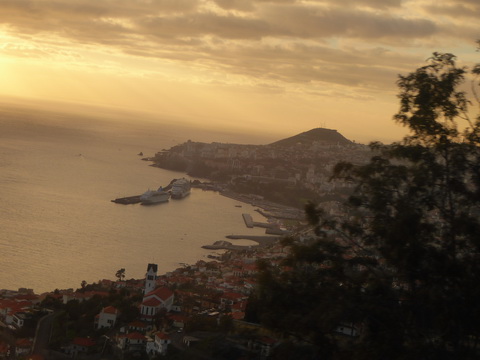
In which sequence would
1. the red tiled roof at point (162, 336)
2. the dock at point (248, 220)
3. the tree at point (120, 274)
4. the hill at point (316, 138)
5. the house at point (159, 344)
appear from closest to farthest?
the house at point (159, 344)
the red tiled roof at point (162, 336)
the tree at point (120, 274)
the dock at point (248, 220)
the hill at point (316, 138)

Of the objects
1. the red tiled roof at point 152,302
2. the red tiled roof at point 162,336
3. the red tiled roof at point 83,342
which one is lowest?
the red tiled roof at point 83,342

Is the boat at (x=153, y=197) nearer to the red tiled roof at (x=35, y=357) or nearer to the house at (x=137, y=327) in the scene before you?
the house at (x=137, y=327)

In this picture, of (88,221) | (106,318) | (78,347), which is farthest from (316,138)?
(78,347)

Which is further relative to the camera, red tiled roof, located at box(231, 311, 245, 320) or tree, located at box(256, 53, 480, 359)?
red tiled roof, located at box(231, 311, 245, 320)

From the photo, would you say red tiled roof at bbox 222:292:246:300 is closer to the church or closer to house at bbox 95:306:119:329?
the church

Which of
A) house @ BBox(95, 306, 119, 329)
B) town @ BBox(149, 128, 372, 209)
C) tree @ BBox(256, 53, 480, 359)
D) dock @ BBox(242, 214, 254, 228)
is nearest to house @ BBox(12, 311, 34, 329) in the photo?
house @ BBox(95, 306, 119, 329)

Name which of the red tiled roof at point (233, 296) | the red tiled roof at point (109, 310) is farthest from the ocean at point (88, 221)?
the red tiled roof at point (233, 296)
